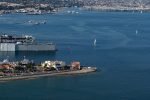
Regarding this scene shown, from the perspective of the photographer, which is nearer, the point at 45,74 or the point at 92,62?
the point at 45,74

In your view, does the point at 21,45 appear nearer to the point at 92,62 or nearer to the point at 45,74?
the point at 92,62

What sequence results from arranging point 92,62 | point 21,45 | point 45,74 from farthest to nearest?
point 21,45, point 92,62, point 45,74

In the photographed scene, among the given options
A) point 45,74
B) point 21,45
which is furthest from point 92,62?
point 21,45

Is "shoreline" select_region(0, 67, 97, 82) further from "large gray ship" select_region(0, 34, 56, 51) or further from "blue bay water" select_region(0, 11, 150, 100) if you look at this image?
"large gray ship" select_region(0, 34, 56, 51)

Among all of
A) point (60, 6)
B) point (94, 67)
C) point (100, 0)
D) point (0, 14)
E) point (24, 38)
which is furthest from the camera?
point (100, 0)

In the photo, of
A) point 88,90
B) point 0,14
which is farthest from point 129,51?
point 0,14

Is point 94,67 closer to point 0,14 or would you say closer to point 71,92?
point 71,92

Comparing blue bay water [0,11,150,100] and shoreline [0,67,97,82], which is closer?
blue bay water [0,11,150,100]

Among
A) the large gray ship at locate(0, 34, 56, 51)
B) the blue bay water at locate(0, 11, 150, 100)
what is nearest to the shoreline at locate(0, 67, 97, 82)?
the blue bay water at locate(0, 11, 150, 100)

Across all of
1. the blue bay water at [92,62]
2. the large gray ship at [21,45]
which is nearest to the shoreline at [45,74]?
the blue bay water at [92,62]
